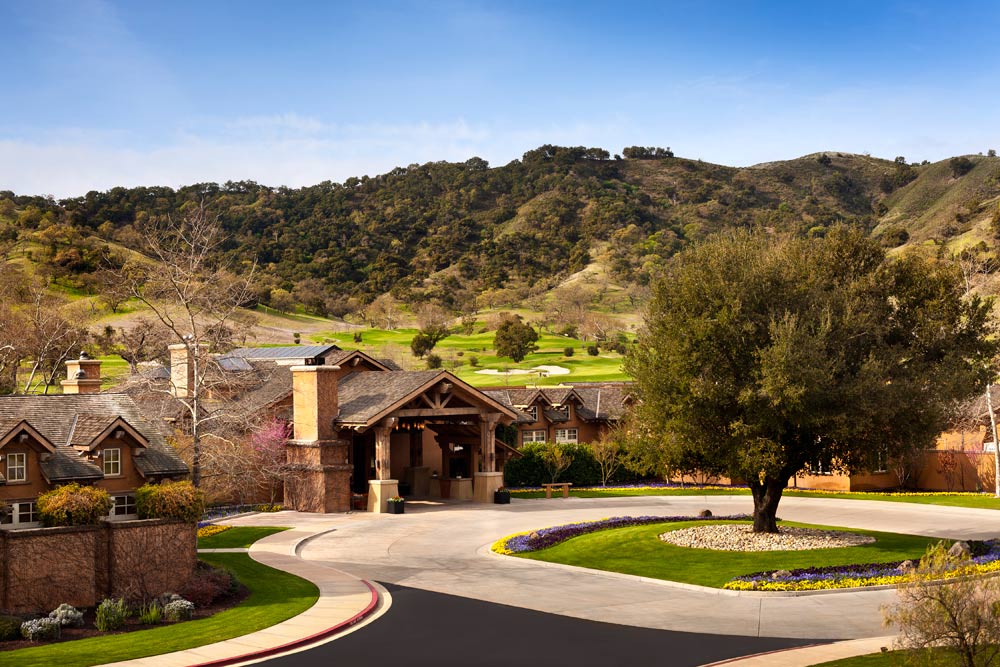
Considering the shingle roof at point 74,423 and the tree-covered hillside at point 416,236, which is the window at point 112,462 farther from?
the tree-covered hillside at point 416,236

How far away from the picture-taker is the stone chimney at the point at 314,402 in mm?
44219

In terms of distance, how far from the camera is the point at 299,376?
148 feet

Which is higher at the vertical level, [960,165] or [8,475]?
[960,165]

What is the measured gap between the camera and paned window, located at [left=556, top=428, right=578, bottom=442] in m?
60.3

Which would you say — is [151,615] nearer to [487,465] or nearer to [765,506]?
[765,506]

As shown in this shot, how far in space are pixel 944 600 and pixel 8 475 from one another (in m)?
21.6

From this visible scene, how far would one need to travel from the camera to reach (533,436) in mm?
58969

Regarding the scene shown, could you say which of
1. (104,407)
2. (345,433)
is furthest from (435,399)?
(104,407)

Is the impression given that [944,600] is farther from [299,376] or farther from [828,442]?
[299,376]

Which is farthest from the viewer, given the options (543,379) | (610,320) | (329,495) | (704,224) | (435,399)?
(704,224)

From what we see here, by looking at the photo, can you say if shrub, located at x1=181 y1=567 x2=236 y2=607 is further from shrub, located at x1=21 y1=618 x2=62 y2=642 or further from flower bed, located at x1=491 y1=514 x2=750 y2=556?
flower bed, located at x1=491 y1=514 x2=750 y2=556

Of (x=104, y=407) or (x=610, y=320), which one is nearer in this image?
(x=104, y=407)

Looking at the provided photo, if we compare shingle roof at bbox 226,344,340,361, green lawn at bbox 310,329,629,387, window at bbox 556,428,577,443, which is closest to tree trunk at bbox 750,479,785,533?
window at bbox 556,428,577,443

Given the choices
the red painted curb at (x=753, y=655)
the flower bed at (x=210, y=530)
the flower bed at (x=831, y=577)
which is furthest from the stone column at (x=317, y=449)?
the red painted curb at (x=753, y=655)
